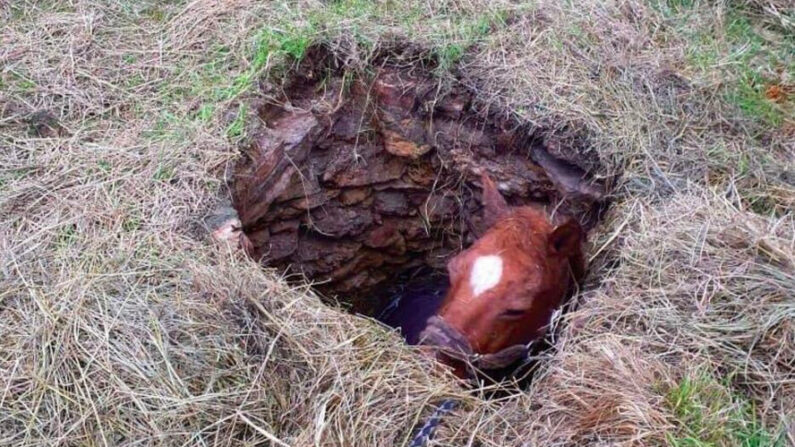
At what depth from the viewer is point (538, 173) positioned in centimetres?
415

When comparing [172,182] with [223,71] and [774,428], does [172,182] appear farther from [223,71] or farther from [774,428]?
[774,428]

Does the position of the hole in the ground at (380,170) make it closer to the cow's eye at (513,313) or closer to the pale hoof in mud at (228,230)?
the pale hoof in mud at (228,230)

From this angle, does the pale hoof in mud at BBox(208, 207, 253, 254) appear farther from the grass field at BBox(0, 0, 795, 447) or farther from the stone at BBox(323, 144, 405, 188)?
the stone at BBox(323, 144, 405, 188)

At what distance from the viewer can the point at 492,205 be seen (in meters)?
3.86

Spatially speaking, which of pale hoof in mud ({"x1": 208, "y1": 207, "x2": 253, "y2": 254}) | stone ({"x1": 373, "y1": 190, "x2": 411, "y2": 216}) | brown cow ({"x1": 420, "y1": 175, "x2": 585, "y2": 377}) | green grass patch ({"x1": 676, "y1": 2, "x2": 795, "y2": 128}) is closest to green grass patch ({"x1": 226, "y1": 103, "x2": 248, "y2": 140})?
pale hoof in mud ({"x1": 208, "y1": 207, "x2": 253, "y2": 254})

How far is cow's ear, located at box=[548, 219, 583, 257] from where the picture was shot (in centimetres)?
359

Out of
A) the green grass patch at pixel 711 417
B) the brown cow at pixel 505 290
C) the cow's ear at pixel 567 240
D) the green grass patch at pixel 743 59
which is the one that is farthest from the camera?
the green grass patch at pixel 743 59

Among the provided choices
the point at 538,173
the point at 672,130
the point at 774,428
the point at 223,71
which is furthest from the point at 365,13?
the point at 774,428

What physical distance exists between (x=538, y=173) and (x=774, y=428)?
72.7 inches

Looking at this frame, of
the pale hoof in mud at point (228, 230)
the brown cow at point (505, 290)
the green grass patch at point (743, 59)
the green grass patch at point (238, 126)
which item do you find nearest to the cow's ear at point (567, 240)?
the brown cow at point (505, 290)

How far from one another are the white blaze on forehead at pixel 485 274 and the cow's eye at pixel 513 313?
114 millimetres

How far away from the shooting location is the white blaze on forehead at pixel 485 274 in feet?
11.2

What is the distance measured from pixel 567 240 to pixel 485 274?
1.34 ft

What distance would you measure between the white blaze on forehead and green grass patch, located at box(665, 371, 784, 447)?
95cm
